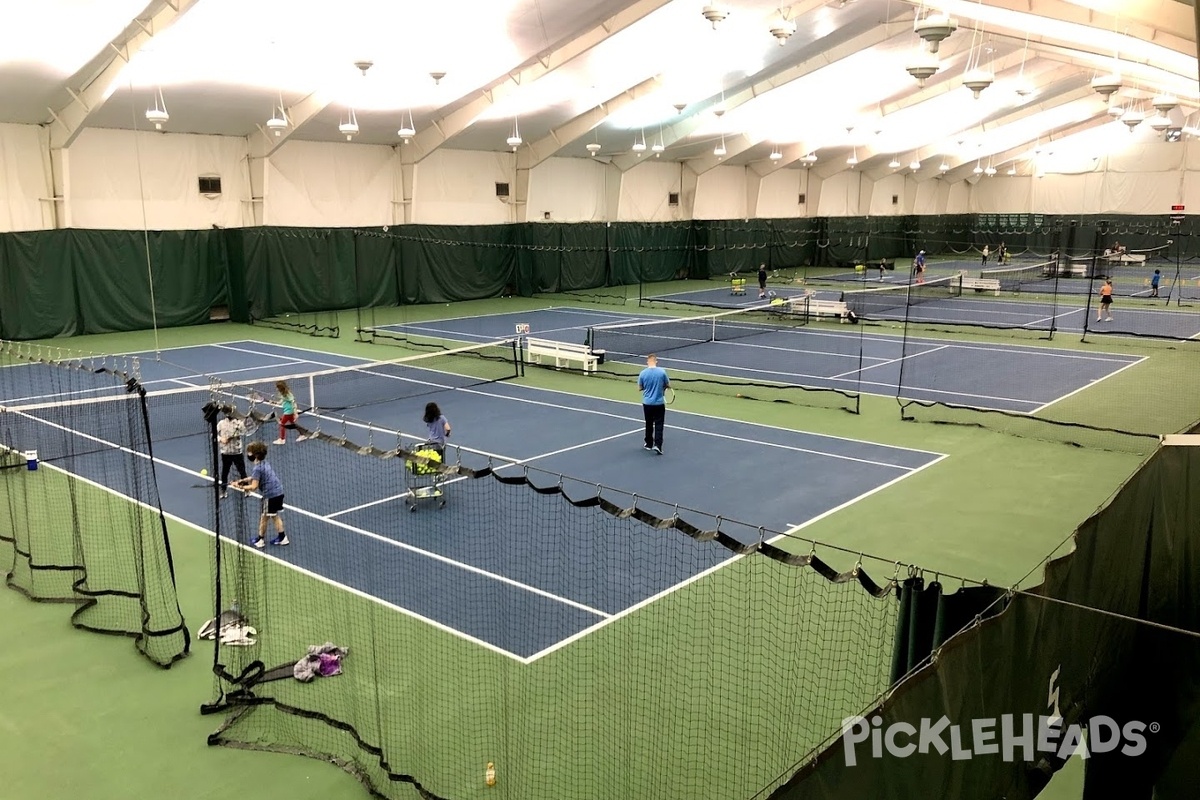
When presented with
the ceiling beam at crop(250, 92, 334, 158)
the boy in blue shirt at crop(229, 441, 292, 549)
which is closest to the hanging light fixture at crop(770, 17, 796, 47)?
the boy in blue shirt at crop(229, 441, 292, 549)

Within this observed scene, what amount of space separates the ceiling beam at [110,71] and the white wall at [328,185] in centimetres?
698

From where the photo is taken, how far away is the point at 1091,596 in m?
6.69

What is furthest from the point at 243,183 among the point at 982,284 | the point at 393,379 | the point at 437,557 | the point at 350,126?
the point at 982,284

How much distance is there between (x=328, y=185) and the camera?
36312 mm

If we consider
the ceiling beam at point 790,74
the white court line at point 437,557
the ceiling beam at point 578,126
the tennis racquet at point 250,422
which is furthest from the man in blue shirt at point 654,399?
the ceiling beam at point 578,126

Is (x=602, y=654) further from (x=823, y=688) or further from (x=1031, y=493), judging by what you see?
(x=1031, y=493)

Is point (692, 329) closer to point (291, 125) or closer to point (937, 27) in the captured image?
point (291, 125)

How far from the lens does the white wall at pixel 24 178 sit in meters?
28.1

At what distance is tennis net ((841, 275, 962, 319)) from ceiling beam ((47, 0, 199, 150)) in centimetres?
2439

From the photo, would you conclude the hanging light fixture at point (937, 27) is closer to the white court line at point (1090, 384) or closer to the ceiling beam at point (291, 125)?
the white court line at point (1090, 384)

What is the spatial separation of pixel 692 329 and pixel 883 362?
747cm

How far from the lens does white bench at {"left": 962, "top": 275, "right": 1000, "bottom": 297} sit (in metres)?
43.3

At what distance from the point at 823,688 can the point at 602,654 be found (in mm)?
2103

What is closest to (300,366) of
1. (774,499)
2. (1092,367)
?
(774,499)
